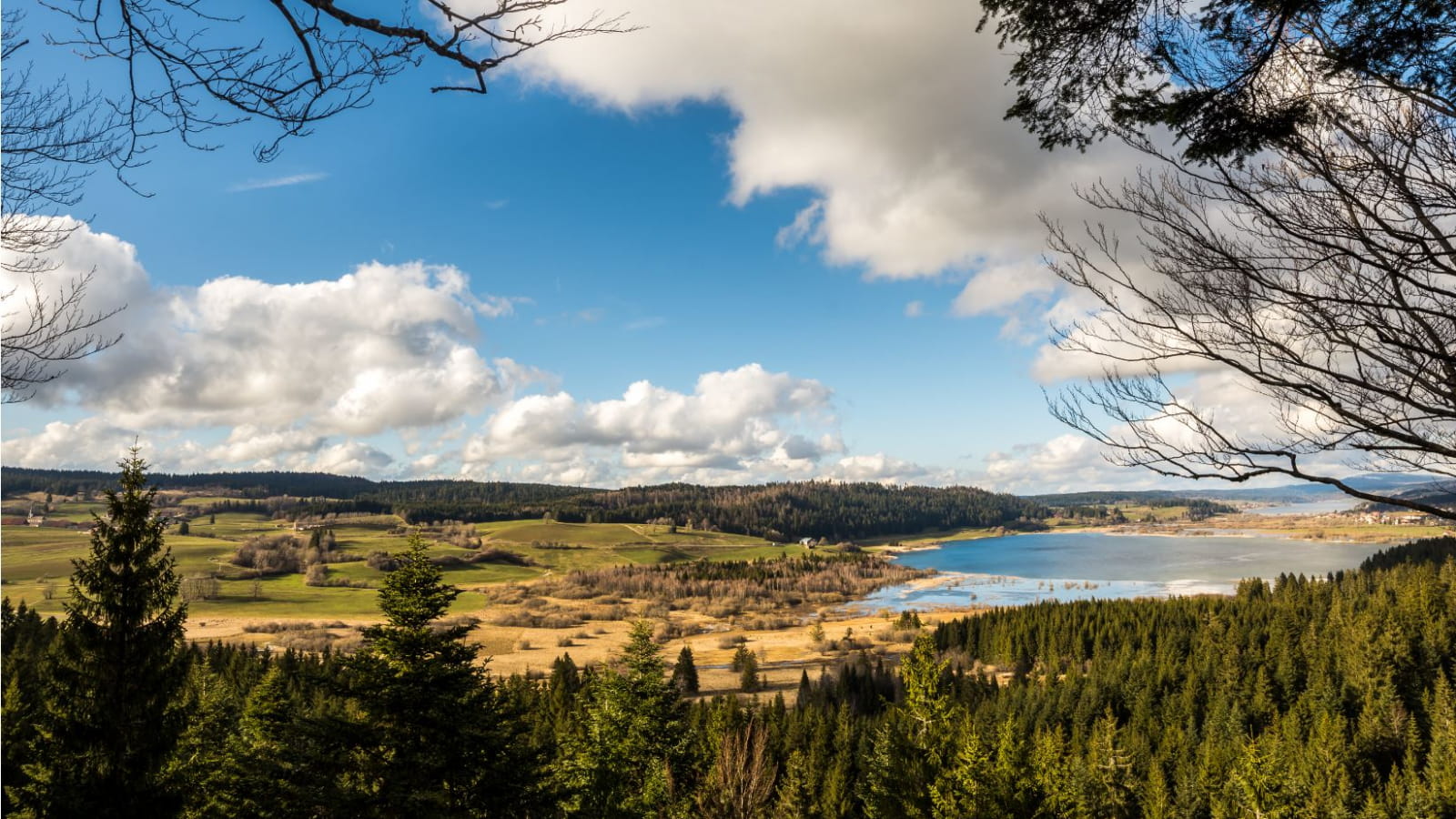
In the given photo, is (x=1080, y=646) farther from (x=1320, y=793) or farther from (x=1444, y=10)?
(x=1444, y=10)

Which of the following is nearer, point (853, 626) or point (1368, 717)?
point (1368, 717)

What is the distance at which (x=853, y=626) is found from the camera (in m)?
106

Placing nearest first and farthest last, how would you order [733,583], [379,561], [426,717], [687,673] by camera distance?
[426,717], [687,673], [379,561], [733,583]

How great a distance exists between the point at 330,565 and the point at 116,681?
139315 millimetres

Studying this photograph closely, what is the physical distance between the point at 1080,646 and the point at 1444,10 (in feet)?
277

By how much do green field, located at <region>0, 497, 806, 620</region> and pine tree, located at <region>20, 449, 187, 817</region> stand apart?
7290cm

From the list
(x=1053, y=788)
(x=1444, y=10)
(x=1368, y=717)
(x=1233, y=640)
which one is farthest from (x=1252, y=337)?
(x=1233, y=640)

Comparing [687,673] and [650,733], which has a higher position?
[650,733]

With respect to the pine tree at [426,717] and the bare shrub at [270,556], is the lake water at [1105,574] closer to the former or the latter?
the bare shrub at [270,556]

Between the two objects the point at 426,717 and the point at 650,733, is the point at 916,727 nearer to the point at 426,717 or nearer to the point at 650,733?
the point at 650,733

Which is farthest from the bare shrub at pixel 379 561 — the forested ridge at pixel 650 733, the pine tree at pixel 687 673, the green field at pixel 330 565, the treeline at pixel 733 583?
the pine tree at pixel 687 673

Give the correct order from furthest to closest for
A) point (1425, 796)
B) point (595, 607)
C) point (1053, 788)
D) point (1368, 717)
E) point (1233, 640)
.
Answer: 1. point (595, 607)
2. point (1233, 640)
3. point (1368, 717)
4. point (1425, 796)
5. point (1053, 788)

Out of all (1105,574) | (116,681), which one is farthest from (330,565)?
(1105,574)

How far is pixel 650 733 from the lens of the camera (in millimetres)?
22438
